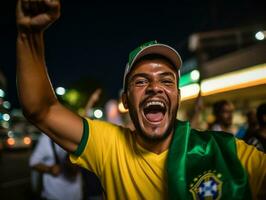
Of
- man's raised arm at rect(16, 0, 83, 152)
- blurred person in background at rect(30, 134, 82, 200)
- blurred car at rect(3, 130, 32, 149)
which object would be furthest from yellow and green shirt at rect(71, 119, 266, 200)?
blurred car at rect(3, 130, 32, 149)

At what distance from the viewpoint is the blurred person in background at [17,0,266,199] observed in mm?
2055

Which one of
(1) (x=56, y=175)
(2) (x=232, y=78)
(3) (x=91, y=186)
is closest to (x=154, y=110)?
(3) (x=91, y=186)

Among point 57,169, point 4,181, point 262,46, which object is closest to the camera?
point 57,169

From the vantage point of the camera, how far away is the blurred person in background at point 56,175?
457 cm

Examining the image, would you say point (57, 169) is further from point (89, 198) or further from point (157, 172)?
point (157, 172)

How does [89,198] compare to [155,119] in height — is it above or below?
below

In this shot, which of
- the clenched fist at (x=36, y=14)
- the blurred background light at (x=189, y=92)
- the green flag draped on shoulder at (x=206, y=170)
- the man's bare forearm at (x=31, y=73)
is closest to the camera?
the clenched fist at (x=36, y=14)

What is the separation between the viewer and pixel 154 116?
99.3 inches

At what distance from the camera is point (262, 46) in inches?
685

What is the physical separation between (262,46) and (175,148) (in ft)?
53.4

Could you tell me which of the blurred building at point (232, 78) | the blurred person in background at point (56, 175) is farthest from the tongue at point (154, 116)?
the blurred building at point (232, 78)

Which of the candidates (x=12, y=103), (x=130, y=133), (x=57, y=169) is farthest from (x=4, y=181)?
(x=12, y=103)

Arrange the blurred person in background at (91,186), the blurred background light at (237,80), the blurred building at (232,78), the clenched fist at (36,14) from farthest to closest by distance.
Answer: the blurred building at (232,78)
the blurred background light at (237,80)
the blurred person in background at (91,186)
the clenched fist at (36,14)

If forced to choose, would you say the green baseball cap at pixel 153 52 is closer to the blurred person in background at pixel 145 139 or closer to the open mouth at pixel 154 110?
the blurred person in background at pixel 145 139
